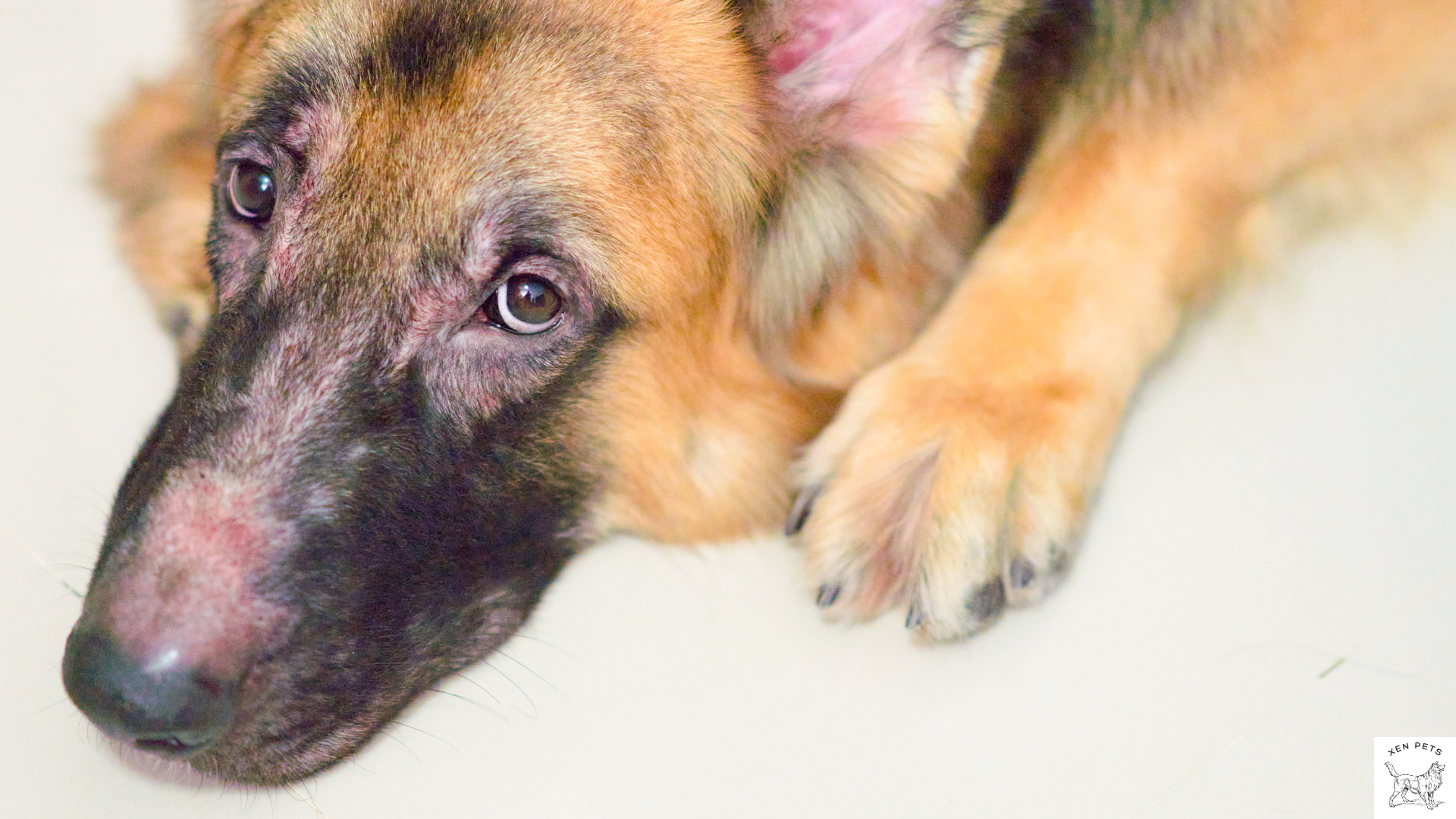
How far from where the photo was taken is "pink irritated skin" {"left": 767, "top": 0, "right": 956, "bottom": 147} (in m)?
1.52

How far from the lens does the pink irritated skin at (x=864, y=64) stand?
1521 millimetres

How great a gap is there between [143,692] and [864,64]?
127cm

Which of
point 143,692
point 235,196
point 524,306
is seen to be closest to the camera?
point 143,692

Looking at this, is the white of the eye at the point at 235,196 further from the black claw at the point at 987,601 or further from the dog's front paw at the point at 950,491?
the black claw at the point at 987,601

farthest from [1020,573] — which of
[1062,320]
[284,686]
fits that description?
[284,686]

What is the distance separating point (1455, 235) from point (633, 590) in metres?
1.77

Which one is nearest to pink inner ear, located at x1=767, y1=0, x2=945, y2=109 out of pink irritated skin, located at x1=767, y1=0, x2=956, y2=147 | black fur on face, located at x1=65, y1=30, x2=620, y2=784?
pink irritated skin, located at x1=767, y1=0, x2=956, y2=147

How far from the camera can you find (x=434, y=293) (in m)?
1.48

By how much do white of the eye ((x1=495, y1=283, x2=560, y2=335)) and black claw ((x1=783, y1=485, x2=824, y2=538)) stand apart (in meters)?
0.54

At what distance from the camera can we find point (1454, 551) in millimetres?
1803

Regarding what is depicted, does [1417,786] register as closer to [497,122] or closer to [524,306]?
[524,306]

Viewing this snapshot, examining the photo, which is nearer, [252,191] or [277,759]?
[277,759]

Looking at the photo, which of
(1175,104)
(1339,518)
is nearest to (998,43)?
(1175,104)

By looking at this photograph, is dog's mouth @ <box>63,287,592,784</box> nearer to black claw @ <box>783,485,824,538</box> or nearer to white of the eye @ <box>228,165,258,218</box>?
white of the eye @ <box>228,165,258,218</box>
